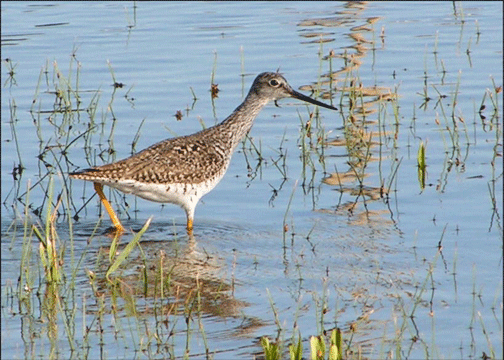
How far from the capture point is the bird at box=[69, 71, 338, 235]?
28.7 feet

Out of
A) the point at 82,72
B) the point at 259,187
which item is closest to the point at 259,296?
the point at 259,187

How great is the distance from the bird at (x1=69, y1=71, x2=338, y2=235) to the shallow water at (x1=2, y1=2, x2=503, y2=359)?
0.36m

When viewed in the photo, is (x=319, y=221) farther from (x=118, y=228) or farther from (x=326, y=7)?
(x=326, y=7)

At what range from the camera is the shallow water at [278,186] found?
6855mm

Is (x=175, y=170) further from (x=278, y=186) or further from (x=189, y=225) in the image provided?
(x=278, y=186)

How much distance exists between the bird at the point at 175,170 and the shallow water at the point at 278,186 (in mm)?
360

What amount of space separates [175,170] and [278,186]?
1547mm

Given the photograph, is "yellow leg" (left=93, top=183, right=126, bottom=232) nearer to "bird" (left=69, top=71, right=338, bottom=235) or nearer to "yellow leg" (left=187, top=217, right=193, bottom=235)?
"bird" (left=69, top=71, right=338, bottom=235)

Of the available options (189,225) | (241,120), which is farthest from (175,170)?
(241,120)

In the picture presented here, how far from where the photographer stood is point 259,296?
7527 millimetres

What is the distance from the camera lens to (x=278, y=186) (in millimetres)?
10266

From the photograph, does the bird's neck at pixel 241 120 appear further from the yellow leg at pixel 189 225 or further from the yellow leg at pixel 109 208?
the yellow leg at pixel 109 208

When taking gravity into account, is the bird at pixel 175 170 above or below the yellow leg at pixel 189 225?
above

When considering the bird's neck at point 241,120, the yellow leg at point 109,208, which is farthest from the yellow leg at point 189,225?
the bird's neck at point 241,120
